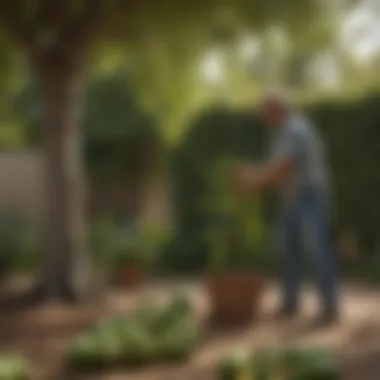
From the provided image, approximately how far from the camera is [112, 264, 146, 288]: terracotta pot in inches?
402

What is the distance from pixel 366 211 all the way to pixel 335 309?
4210mm

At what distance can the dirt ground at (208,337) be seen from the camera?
5.64m

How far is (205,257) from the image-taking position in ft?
38.3

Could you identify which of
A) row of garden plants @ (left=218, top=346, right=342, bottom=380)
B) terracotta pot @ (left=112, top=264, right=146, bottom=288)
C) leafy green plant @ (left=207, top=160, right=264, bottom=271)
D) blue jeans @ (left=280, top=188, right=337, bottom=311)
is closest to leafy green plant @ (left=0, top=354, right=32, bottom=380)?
row of garden plants @ (left=218, top=346, right=342, bottom=380)

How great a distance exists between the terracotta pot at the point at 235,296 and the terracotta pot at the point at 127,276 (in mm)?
2996

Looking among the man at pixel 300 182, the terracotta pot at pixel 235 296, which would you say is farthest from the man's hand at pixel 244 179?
the terracotta pot at pixel 235 296

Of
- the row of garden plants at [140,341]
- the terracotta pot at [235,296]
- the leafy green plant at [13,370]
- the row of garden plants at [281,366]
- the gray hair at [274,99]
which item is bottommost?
the row of garden plants at [281,366]

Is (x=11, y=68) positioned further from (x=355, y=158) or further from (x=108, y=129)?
(x=355, y=158)

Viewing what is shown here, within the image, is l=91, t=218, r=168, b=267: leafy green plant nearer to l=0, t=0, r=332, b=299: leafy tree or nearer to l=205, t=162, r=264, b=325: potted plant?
l=0, t=0, r=332, b=299: leafy tree

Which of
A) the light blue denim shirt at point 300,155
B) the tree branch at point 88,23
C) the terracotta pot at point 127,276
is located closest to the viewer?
the light blue denim shirt at point 300,155

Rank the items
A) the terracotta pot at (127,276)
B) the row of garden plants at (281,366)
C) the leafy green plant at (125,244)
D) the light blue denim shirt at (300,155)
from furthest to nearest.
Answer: the leafy green plant at (125,244)
the terracotta pot at (127,276)
the light blue denim shirt at (300,155)
the row of garden plants at (281,366)

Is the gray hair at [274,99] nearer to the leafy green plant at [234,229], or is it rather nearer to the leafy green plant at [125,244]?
the leafy green plant at [234,229]

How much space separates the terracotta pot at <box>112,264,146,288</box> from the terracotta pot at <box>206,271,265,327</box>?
9.83 ft

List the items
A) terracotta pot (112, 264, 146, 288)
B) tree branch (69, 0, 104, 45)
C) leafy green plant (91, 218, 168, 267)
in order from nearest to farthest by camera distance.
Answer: tree branch (69, 0, 104, 45)
terracotta pot (112, 264, 146, 288)
leafy green plant (91, 218, 168, 267)
